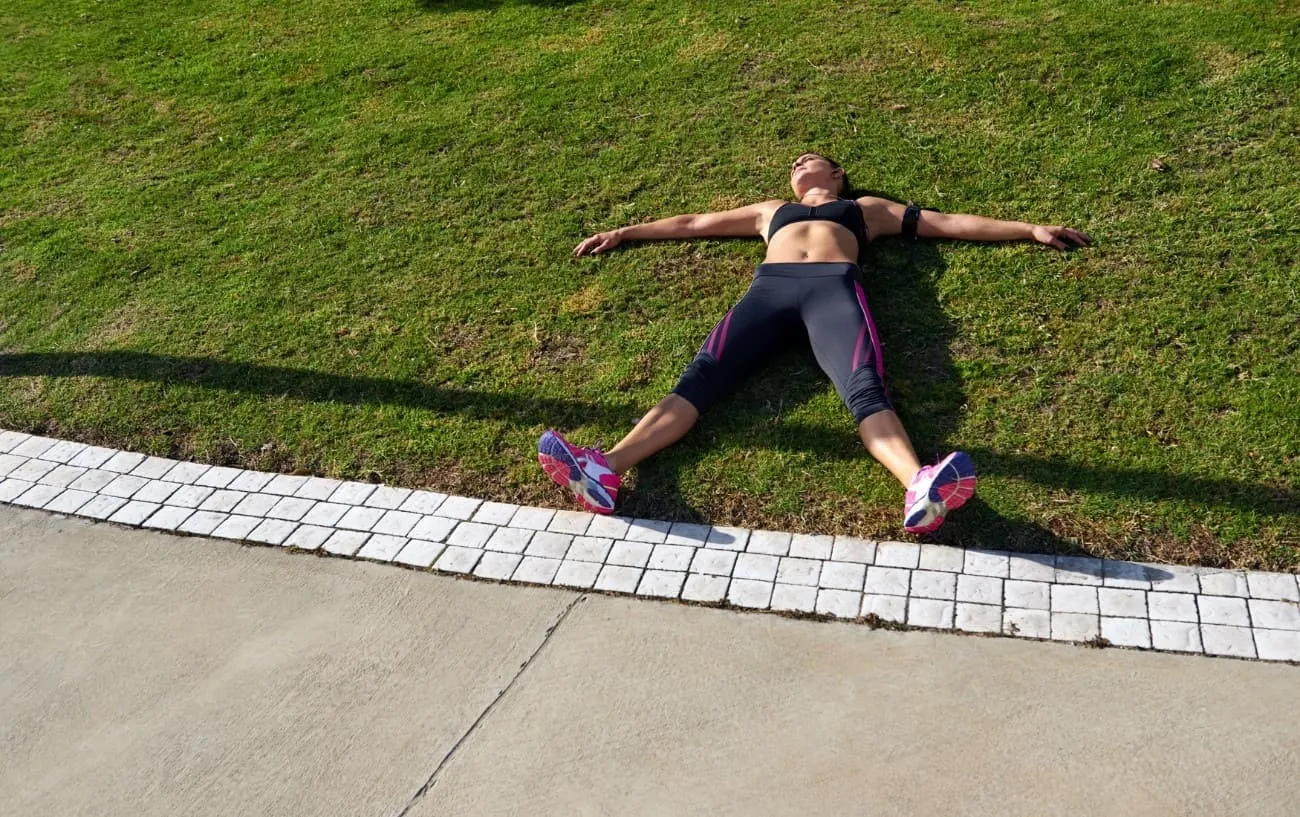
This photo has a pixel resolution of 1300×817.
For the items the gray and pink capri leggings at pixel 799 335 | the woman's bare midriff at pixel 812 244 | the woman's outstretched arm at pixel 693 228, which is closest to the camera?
the gray and pink capri leggings at pixel 799 335

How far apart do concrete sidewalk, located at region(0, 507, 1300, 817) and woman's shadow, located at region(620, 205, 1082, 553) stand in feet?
1.92

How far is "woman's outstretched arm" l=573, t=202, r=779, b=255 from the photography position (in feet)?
21.5

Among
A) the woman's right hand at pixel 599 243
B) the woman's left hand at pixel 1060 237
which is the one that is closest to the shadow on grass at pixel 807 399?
the woman's left hand at pixel 1060 237

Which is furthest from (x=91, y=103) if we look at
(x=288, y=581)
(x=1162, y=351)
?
(x=1162, y=351)

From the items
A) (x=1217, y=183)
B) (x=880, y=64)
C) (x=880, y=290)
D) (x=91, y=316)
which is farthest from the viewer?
(x=880, y=64)

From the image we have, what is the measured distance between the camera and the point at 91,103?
9.80 metres

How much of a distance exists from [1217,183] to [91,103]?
30.7ft

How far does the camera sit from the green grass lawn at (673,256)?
493 centimetres

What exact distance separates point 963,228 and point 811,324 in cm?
149

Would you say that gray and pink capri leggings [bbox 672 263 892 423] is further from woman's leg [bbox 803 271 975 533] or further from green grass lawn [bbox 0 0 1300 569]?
green grass lawn [bbox 0 0 1300 569]

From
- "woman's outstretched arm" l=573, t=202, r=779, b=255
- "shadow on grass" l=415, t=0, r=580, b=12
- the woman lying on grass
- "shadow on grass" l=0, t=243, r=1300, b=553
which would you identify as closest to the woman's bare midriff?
the woman lying on grass

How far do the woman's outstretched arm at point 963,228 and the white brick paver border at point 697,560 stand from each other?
250 cm

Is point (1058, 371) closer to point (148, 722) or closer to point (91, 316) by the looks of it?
point (148, 722)

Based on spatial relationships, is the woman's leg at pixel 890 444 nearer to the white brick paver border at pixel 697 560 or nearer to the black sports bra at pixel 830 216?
the white brick paver border at pixel 697 560
